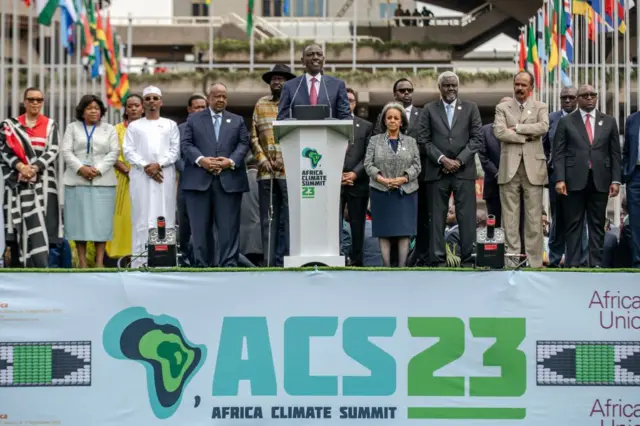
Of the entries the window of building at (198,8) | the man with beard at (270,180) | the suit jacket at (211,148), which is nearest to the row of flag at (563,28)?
the man with beard at (270,180)

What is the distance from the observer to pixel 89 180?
13.0 meters

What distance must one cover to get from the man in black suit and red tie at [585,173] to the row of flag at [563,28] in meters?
8.15

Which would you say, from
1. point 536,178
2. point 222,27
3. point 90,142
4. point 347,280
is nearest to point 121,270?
point 347,280

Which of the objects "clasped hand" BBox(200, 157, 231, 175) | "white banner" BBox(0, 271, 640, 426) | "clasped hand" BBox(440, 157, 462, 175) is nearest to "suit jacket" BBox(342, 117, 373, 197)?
"clasped hand" BBox(440, 157, 462, 175)

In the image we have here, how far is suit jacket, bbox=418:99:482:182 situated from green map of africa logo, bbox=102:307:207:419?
138 inches

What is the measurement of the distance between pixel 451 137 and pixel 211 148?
229 cm

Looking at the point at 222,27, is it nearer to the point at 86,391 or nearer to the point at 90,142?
the point at 90,142

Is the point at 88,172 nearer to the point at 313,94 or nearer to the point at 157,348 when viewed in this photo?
the point at 313,94

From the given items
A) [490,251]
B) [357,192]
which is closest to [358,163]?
[357,192]

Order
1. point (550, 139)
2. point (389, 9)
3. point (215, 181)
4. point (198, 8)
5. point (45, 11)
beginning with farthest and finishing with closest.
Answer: point (198, 8)
point (389, 9)
point (45, 11)
point (550, 139)
point (215, 181)

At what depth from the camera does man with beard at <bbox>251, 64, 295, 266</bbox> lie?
41.0 ft

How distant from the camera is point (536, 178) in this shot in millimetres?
12570

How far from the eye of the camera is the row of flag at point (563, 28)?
69.4 ft

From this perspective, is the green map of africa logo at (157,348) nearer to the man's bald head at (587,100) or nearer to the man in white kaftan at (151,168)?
the man in white kaftan at (151,168)
